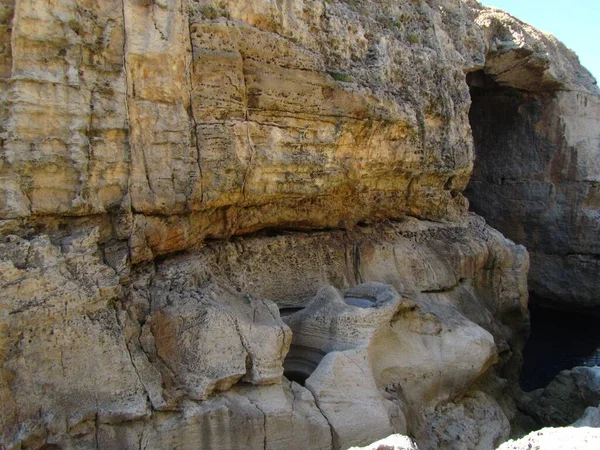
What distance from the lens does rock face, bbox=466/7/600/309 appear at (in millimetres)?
9742

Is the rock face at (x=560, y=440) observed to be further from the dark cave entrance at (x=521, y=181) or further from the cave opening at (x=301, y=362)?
the dark cave entrance at (x=521, y=181)

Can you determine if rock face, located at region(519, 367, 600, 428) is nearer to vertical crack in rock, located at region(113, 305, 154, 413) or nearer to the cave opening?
the cave opening

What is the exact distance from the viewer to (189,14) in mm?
4438

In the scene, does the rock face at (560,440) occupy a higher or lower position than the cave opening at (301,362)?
higher

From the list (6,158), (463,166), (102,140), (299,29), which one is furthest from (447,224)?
(6,158)

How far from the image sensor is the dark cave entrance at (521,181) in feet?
32.8

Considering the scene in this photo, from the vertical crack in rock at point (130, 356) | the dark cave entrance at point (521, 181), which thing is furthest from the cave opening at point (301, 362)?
the dark cave entrance at point (521, 181)

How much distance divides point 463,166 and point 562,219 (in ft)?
11.8

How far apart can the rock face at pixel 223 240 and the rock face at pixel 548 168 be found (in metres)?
4.02

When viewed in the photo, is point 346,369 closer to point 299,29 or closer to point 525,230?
point 299,29

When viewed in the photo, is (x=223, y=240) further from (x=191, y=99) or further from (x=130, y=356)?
(x=130, y=356)

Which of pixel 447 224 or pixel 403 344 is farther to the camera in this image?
pixel 447 224

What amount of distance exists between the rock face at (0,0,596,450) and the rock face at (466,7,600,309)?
13.2ft

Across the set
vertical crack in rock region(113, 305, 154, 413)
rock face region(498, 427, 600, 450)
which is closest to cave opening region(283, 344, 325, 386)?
vertical crack in rock region(113, 305, 154, 413)
